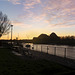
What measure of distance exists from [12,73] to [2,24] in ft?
134

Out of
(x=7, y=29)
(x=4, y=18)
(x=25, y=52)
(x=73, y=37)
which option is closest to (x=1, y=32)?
(x=7, y=29)

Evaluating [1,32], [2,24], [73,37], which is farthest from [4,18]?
[73,37]

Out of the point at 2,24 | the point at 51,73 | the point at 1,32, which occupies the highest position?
the point at 2,24

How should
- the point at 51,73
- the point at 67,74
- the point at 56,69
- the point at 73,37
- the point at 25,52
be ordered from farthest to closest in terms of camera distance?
the point at 73,37
the point at 25,52
the point at 56,69
the point at 51,73
the point at 67,74

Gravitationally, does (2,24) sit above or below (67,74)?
above

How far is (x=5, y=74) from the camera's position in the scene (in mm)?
6961

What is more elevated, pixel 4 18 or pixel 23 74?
pixel 4 18

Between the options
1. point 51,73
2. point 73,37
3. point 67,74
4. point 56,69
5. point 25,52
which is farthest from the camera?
point 73,37

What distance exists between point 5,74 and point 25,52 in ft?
36.6

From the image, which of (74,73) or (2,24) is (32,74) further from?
(2,24)

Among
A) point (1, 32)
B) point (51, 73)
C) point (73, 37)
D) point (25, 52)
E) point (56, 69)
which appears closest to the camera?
point (51, 73)

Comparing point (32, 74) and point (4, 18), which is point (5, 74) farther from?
point (4, 18)

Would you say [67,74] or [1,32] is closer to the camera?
[67,74]

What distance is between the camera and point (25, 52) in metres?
18.1
